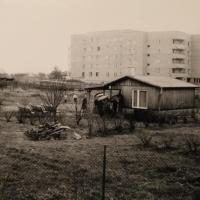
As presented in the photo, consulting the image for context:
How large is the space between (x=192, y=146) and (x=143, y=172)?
4038mm

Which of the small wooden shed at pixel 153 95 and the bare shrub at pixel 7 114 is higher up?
the small wooden shed at pixel 153 95

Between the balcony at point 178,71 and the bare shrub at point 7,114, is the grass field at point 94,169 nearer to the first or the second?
the bare shrub at point 7,114

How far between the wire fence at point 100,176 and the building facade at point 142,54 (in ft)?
220

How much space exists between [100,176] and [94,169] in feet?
2.20

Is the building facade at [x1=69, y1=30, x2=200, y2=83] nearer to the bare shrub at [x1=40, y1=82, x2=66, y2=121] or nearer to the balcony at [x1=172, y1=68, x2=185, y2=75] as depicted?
the balcony at [x1=172, y1=68, x2=185, y2=75]

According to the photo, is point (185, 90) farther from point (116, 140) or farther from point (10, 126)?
point (10, 126)

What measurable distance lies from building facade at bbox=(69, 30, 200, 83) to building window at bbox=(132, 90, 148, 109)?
54.8m

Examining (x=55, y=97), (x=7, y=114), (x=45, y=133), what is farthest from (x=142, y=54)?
(x=45, y=133)

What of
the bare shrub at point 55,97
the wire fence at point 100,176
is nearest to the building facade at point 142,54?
the bare shrub at point 55,97

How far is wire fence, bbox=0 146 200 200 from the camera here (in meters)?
7.42

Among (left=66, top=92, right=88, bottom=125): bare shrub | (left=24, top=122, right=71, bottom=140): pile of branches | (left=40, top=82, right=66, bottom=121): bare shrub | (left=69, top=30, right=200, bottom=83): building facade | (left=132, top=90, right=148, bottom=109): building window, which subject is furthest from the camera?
(left=69, top=30, right=200, bottom=83): building facade

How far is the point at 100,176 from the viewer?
343 inches

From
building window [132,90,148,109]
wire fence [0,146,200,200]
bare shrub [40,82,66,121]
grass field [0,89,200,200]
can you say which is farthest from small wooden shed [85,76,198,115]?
wire fence [0,146,200,200]

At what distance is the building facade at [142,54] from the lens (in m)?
76.5
